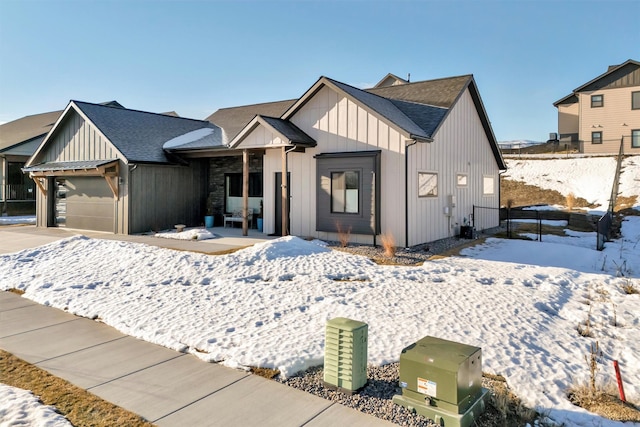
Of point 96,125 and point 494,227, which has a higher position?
point 96,125

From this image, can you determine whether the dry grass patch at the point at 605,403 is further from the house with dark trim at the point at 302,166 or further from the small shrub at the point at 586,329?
the house with dark trim at the point at 302,166

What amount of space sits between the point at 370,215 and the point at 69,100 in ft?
44.6

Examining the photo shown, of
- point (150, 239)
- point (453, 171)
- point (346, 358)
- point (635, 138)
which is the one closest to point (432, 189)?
point (453, 171)

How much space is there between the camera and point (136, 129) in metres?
18.2

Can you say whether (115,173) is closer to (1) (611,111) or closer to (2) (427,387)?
(2) (427,387)

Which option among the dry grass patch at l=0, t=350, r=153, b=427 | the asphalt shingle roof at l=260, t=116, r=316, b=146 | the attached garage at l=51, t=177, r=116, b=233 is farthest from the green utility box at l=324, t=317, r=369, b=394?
the attached garage at l=51, t=177, r=116, b=233

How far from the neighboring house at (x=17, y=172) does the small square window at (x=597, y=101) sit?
40047 millimetres

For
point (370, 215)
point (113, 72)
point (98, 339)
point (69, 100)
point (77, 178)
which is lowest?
point (98, 339)

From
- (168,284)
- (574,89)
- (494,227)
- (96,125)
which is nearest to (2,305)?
(168,284)

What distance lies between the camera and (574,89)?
112 feet

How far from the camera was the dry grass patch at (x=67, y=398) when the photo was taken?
3488 mm

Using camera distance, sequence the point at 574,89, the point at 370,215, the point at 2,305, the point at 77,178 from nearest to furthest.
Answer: the point at 2,305 < the point at 370,215 < the point at 77,178 < the point at 574,89

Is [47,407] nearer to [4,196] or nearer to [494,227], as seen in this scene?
[494,227]

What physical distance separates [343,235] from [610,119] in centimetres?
3099
